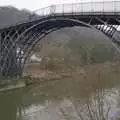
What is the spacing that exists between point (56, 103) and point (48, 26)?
8.39 m

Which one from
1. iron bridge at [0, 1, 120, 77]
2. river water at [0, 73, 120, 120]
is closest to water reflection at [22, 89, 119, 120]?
river water at [0, 73, 120, 120]

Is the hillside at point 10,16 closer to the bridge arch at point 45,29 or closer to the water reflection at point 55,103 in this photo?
the bridge arch at point 45,29

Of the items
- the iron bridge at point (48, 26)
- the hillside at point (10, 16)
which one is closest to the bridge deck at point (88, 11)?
the iron bridge at point (48, 26)

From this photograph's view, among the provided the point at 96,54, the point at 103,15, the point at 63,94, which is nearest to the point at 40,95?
the point at 63,94

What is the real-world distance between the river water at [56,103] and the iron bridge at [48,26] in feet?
13.9

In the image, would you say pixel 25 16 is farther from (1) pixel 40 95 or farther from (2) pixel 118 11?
(2) pixel 118 11

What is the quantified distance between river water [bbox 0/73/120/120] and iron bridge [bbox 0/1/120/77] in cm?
423

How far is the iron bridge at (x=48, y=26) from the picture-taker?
63.7 ft

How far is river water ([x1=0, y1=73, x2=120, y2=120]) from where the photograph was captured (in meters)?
19.1

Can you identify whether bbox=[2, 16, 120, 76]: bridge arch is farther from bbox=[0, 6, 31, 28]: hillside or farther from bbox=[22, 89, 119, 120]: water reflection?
bbox=[0, 6, 31, 28]: hillside

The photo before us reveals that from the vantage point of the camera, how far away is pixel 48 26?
28516 millimetres

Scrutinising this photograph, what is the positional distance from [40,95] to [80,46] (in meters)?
24.4

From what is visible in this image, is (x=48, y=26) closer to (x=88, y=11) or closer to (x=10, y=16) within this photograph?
(x=88, y=11)

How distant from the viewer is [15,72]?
3428cm
